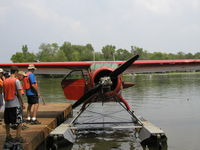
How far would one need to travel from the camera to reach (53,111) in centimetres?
936

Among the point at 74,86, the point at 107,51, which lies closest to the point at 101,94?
the point at 74,86

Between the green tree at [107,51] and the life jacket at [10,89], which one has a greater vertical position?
the green tree at [107,51]

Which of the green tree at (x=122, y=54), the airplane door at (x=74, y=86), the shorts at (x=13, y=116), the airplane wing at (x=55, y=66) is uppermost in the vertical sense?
the green tree at (x=122, y=54)

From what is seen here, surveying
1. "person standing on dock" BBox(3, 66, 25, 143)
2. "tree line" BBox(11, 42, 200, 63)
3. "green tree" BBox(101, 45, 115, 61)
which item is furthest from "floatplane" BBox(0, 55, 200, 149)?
"green tree" BBox(101, 45, 115, 61)

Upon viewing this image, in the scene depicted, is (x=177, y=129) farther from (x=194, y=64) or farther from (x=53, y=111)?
(x=53, y=111)

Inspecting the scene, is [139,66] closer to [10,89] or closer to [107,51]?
[10,89]

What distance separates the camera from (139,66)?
9.81 m

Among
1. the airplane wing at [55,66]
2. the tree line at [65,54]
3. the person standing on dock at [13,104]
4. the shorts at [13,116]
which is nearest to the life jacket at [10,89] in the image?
the person standing on dock at [13,104]

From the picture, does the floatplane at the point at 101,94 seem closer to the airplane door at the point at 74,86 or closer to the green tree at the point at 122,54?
the airplane door at the point at 74,86

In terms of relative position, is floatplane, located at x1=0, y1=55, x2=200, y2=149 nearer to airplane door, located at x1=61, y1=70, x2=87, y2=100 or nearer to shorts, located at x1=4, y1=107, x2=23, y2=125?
airplane door, located at x1=61, y1=70, x2=87, y2=100

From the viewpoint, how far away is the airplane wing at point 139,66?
927 cm

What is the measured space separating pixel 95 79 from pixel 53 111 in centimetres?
286

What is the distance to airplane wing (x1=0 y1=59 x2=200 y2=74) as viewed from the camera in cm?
927

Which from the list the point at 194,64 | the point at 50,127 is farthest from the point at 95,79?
the point at 194,64
